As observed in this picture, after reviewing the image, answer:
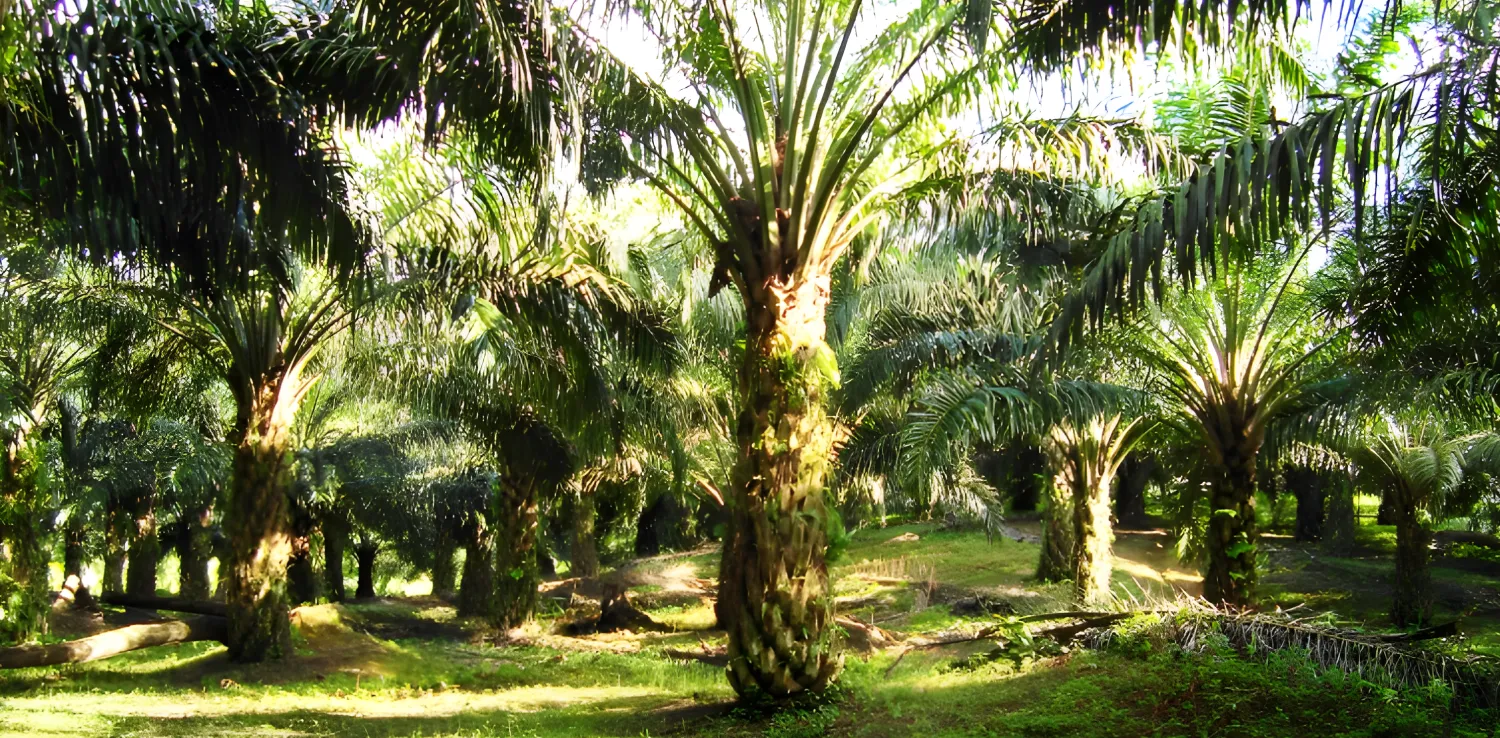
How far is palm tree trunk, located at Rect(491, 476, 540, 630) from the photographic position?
16625mm

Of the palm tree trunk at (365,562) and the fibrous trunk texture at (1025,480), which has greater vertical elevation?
the fibrous trunk texture at (1025,480)

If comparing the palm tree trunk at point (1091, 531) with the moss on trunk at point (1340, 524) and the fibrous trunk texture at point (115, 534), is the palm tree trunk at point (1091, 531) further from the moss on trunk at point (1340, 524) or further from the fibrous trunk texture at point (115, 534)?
the fibrous trunk texture at point (115, 534)

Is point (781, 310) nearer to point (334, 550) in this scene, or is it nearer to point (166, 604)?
point (166, 604)

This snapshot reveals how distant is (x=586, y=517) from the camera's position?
23.4 meters

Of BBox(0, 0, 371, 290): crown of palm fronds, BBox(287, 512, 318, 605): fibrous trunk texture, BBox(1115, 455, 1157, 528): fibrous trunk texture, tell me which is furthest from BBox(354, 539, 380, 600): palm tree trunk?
BBox(0, 0, 371, 290): crown of palm fronds

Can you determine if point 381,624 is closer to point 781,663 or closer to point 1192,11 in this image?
point 781,663

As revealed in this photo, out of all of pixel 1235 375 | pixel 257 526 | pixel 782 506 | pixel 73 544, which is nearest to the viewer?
pixel 782 506

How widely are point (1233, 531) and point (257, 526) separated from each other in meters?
9.71

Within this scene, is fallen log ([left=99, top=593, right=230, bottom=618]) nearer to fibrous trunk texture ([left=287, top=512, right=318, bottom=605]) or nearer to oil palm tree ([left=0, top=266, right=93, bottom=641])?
oil palm tree ([left=0, top=266, right=93, bottom=641])

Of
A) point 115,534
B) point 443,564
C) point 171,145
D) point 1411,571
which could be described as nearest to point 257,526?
point 171,145

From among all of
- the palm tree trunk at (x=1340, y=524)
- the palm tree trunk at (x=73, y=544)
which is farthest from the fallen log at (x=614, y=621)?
the palm tree trunk at (x=1340, y=524)

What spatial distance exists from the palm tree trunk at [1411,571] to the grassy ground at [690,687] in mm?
738

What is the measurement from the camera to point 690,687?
10172 millimetres

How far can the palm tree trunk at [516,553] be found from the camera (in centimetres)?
1662
